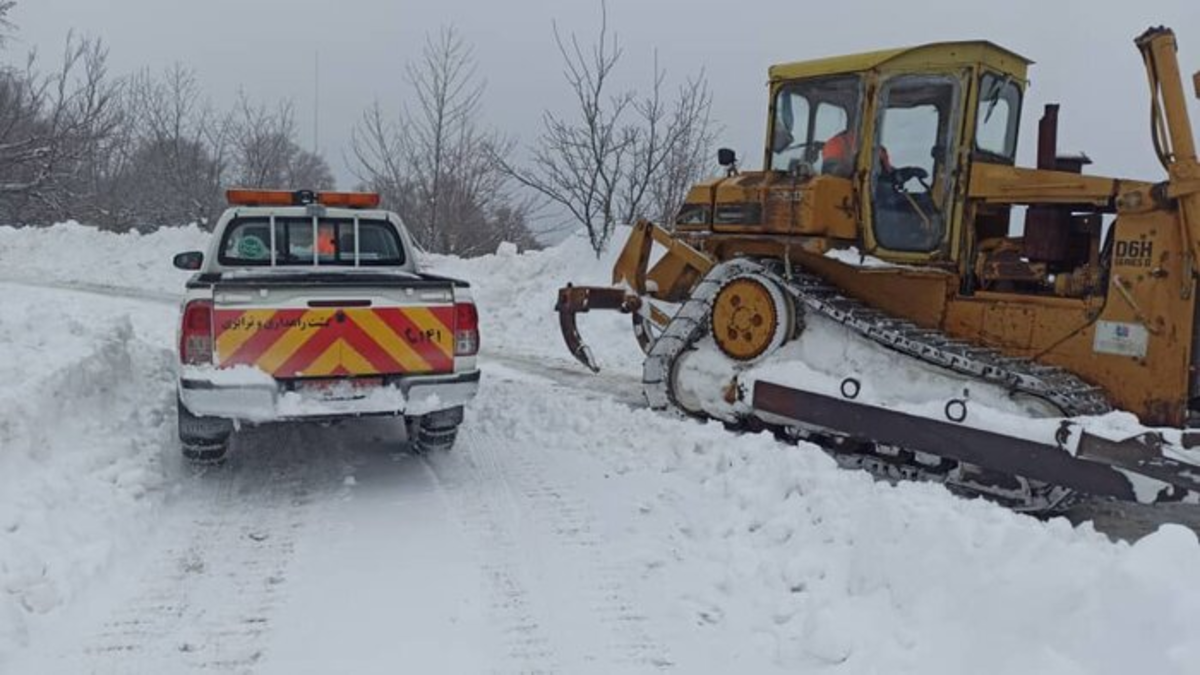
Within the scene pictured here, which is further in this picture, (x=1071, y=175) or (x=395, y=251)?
(x=395, y=251)

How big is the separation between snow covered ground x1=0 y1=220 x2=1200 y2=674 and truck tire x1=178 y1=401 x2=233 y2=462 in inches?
8.8

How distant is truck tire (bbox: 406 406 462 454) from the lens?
→ 652 cm

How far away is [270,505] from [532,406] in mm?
2955

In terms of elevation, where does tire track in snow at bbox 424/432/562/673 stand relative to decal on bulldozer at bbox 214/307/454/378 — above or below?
below

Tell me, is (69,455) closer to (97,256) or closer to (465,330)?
(465,330)

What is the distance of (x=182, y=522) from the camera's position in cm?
543

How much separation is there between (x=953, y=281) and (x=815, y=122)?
5.80 ft

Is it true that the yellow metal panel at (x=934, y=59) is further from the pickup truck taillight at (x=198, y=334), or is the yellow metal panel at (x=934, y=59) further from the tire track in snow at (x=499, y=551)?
the pickup truck taillight at (x=198, y=334)

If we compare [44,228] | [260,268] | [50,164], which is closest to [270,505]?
[260,268]

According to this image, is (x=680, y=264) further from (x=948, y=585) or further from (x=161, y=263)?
(x=161, y=263)

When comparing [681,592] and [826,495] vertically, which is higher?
[826,495]

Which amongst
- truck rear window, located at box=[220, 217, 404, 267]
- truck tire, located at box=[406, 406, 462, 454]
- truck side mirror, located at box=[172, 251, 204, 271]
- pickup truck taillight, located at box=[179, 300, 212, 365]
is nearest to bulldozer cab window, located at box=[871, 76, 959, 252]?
truck tire, located at box=[406, 406, 462, 454]

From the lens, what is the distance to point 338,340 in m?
5.96

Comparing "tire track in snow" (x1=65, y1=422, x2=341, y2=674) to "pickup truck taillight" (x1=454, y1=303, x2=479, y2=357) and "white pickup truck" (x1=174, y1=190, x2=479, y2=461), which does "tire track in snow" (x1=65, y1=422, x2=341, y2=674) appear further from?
"pickup truck taillight" (x1=454, y1=303, x2=479, y2=357)
